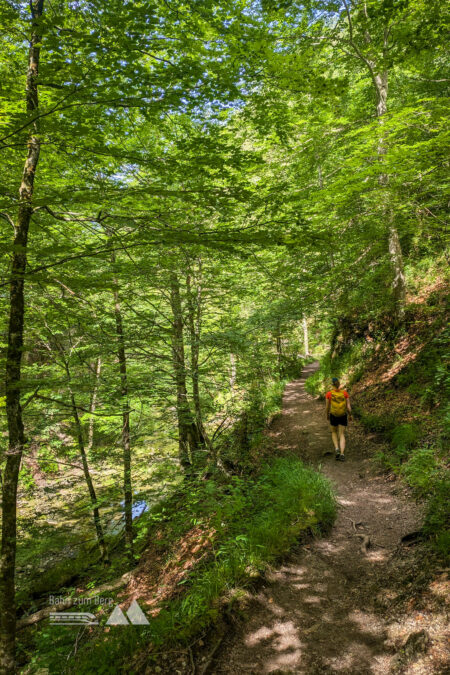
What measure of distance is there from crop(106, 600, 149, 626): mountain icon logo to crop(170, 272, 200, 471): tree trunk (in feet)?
9.17

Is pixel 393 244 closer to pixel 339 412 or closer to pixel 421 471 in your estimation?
pixel 339 412

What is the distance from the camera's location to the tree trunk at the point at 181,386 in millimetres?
6879

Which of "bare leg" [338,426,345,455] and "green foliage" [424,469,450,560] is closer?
"green foliage" [424,469,450,560]

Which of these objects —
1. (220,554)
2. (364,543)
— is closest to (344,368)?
(364,543)

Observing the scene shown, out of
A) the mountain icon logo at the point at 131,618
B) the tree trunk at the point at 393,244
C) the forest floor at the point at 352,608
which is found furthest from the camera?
the tree trunk at the point at 393,244

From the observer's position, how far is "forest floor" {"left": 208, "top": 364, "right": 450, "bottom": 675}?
260 centimetres

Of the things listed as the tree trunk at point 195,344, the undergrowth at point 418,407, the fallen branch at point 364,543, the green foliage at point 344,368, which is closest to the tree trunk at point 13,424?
the tree trunk at point 195,344

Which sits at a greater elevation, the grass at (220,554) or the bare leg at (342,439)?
the bare leg at (342,439)

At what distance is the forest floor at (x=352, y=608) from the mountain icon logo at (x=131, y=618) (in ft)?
4.00

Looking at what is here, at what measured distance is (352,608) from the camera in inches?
128

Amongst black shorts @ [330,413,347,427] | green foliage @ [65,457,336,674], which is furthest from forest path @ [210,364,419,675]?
black shorts @ [330,413,347,427]

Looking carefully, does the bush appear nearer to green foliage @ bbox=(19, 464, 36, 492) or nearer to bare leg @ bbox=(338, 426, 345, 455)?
bare leg @ bbox=(338, 426, 345, 455)

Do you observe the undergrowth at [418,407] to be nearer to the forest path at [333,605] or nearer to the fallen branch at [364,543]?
the forest path at [333,605]

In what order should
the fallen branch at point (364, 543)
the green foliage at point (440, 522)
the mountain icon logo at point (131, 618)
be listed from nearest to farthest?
the green foliage at point (440, 522)
the mountain icon logo at point (131, 618)
the fallen branch at point (364, 543)
